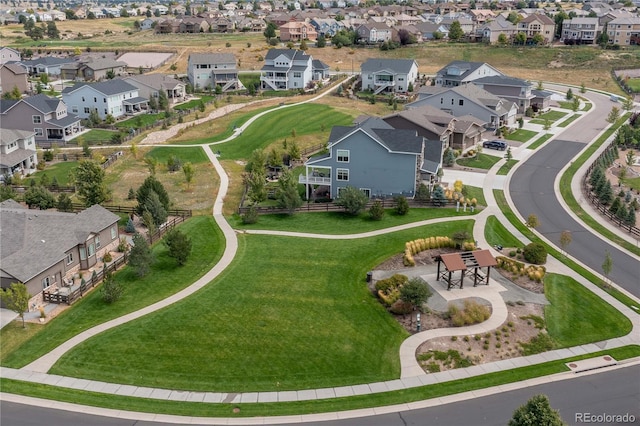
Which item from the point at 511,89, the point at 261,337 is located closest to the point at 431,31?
the point at 511,89

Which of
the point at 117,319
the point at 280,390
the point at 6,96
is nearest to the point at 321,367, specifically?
the point at 280,390

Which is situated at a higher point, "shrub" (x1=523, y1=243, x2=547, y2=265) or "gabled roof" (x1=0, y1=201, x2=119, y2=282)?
"gabled roof" (x1=0, y1=201, x2=119, y2=282)

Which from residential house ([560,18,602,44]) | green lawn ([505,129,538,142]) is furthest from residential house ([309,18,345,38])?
green lawn ([505,129,538,142])

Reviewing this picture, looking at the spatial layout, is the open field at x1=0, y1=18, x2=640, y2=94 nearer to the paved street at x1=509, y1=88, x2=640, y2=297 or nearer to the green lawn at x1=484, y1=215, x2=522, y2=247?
the paved street at x1=509, y1=88, x2=640, y2=297

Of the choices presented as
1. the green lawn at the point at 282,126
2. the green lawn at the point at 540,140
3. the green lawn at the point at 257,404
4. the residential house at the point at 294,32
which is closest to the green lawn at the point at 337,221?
the green lawn at the point at 257,404

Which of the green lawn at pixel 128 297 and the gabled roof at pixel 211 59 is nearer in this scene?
the green lawn at pixel 128 297

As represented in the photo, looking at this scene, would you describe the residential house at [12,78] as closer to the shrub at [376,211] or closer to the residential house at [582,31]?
the shrub at [376,211]
